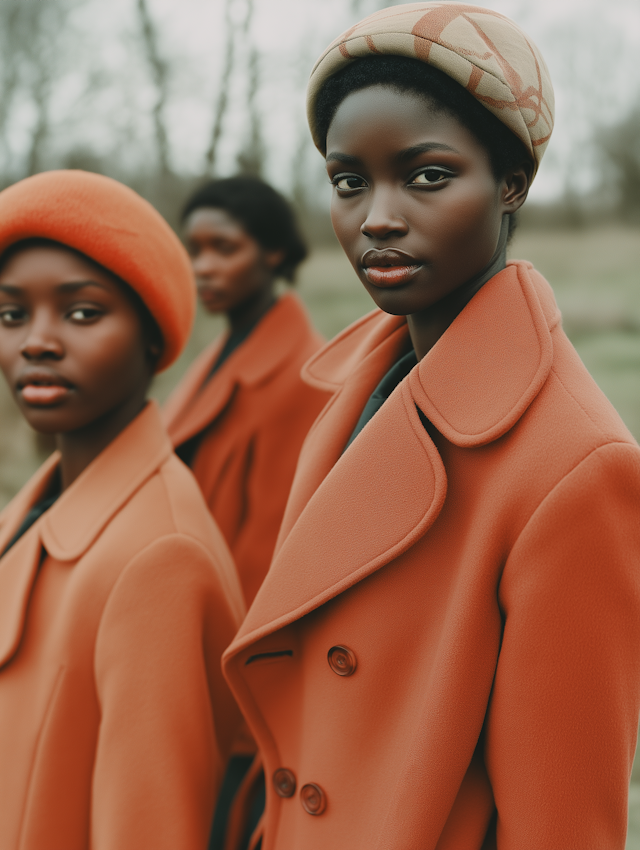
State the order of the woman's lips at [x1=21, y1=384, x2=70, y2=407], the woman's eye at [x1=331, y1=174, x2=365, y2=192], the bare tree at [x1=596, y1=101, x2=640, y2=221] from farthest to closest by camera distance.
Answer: the bare tree at [x1=596, y1=101, x2=640, y2=221] → the woman's lips at [x1=21, y1=384, x2=70, y2=407] → the woman's eye at [x1=331, y1=174, x2=365, y2=192]

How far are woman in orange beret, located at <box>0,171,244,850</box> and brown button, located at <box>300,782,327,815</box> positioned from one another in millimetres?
267

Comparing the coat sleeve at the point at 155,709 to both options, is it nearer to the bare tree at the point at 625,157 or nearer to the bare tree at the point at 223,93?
the bare tree at the point at 223,93

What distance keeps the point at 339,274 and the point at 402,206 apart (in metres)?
7.80

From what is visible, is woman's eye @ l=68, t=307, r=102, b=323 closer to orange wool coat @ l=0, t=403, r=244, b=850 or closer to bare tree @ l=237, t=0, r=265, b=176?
orange wool coat @ l=0, t=403, r=244, b=850

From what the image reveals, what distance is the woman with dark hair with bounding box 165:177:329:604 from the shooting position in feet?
8.76

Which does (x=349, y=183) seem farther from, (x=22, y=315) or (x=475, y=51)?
(x=22, y=315)

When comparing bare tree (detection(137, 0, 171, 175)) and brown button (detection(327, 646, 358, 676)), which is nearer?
brown button (detection(327, 646, 358, 676))

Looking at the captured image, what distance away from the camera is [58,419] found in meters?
1.55

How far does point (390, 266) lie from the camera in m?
1.09

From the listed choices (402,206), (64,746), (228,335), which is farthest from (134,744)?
(228,335)

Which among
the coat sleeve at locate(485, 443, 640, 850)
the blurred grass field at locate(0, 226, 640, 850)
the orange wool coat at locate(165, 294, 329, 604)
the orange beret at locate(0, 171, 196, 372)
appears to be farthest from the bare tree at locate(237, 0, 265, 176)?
the coat sleeve at locate(485, 443, 640, 850)

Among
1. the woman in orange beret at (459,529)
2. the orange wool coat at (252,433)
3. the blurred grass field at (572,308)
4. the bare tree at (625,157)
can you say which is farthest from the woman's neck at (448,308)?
the bare tree at (625,157)

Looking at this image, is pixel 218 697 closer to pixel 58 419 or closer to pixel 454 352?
pixel 58 419

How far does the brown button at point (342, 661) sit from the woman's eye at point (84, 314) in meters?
0.87
